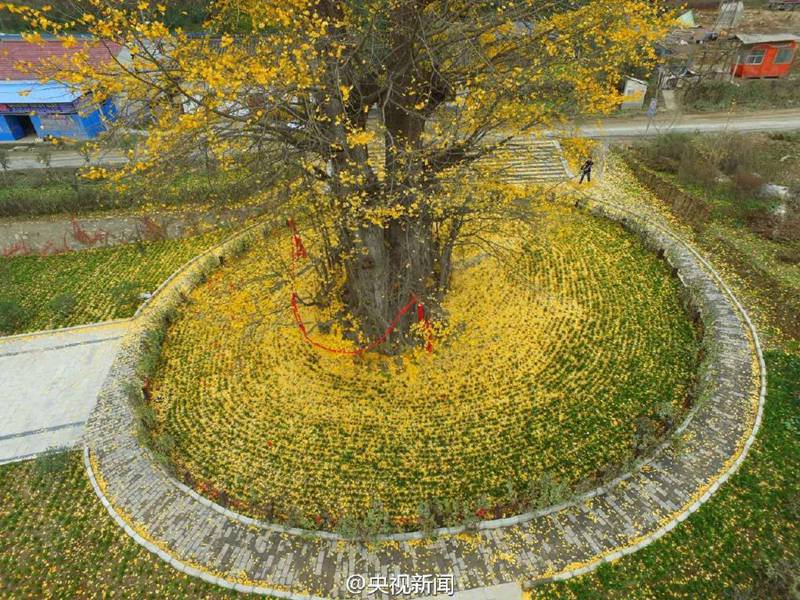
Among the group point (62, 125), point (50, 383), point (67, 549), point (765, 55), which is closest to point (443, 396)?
point (67, 549)

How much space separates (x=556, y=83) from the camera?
480 inches

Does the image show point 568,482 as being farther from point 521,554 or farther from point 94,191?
point 94,191

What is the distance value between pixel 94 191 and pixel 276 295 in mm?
12523

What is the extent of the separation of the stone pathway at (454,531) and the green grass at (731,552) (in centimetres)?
23

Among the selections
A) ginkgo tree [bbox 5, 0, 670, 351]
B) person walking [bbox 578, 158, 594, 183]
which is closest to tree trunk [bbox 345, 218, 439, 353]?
ginkgo tree [bbox 5, 0, 670, 351]

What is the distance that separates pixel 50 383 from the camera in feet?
44.5

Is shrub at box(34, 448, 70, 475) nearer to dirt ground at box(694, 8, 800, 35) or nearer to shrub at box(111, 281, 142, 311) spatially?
shrub at box(111, 281, 142, 311)

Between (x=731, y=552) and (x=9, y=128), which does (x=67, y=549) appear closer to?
(x=731, y=552)

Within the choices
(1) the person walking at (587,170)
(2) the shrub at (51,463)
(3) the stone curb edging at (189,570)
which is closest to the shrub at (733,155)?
(1) the person walking at (587,170)

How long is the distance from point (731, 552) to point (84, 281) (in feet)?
64.1

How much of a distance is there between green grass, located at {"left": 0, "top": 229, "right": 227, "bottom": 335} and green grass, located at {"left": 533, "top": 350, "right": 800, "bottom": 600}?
14874mm

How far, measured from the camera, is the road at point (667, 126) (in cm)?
2597

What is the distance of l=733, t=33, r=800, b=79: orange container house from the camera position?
2848 centimetres

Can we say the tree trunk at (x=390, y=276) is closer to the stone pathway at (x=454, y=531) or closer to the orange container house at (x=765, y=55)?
the stone pathway at (x=454, y=531)
